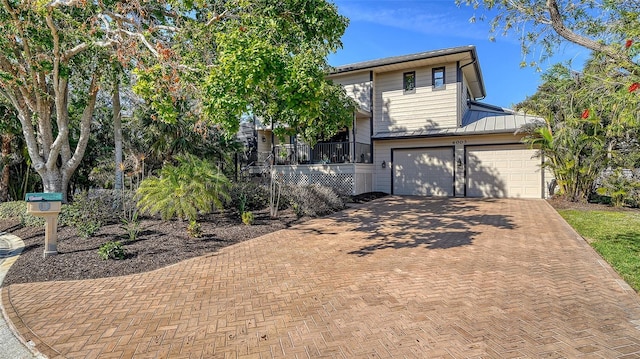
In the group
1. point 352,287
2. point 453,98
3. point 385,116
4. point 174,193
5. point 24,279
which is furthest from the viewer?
point 385,116

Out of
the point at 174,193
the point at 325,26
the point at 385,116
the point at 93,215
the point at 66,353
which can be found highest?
the point at 325,26

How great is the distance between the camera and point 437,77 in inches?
603

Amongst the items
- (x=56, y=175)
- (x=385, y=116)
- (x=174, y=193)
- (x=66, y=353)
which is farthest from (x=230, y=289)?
(x=385, y=116)

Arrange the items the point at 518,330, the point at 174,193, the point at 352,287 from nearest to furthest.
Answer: the point at 518,330, the point at 352,287, the point at 174,193

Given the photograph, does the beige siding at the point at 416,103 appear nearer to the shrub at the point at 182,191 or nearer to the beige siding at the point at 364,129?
the beige siding at the point at 364,129

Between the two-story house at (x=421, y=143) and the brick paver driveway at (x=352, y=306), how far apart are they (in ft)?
28.1

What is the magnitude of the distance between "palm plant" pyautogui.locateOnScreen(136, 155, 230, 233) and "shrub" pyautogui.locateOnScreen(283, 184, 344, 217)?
2566 mm

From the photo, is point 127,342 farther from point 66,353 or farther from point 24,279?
point 24,279

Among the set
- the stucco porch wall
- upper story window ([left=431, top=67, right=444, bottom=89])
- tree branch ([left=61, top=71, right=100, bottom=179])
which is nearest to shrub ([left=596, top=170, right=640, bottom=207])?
upper story window ([left=431, top=67, right=444, bottom=89])

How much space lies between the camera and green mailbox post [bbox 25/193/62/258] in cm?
558

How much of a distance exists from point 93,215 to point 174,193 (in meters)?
2.53

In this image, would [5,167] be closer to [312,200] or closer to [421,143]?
[312,200]

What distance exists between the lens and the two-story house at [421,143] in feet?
47.4

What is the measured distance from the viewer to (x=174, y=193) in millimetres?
8320
